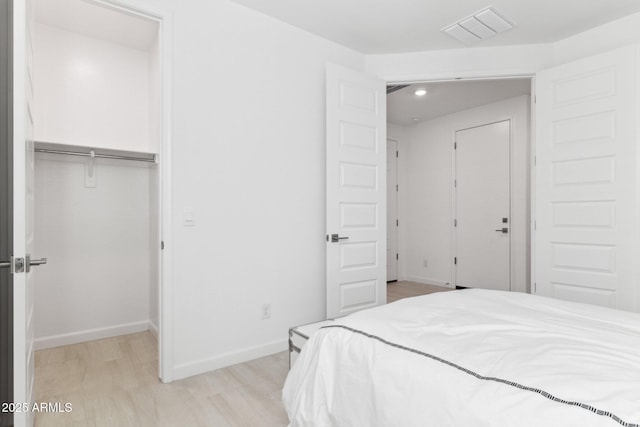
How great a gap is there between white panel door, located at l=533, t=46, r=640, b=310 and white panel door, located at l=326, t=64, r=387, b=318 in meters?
1.40

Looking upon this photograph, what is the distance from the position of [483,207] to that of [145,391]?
452cm

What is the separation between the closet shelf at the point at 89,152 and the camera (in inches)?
108

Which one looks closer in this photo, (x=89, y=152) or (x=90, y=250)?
(x=89, y=152)

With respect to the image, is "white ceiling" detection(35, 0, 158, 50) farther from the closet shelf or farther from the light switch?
the light switch

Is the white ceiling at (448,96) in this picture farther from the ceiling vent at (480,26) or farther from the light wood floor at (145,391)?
the light wood floor at (145,391)

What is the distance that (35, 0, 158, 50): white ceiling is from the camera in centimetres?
262

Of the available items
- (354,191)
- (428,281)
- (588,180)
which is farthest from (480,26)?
(428,281)

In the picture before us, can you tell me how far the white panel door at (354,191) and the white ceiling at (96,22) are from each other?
1.59 metres

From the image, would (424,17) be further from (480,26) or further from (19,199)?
(19,199)

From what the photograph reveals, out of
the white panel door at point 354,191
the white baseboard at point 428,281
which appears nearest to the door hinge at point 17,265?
the white panel door at point 354,191

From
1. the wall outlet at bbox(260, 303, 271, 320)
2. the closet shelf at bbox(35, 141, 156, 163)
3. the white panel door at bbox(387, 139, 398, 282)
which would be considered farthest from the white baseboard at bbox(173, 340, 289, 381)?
the white panel door at bbox(387, 139, 398, 282)

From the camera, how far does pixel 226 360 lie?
8.29 feet

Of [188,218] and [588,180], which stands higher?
[588,180]

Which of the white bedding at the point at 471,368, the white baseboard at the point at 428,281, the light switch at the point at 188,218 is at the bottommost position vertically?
the white baseboard at the point at 428,281
